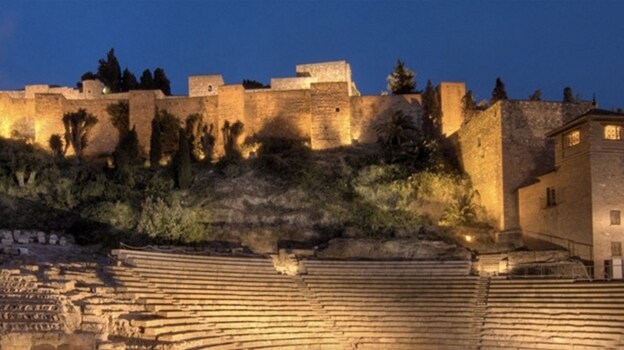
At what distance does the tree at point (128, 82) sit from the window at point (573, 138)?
32441 mm

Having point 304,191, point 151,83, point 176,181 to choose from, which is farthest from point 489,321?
point 151,83

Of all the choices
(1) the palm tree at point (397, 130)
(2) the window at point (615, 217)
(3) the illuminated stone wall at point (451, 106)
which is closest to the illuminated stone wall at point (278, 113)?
(1) the palm tree at point (397, 130)

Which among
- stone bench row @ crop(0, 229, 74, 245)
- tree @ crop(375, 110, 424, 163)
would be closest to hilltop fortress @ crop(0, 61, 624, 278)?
tree @ crop(375, 110, 424, 163)

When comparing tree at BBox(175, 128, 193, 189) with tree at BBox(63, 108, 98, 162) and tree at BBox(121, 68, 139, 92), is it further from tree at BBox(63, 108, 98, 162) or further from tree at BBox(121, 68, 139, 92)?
tree at BBox(121, 68, 139, 92)

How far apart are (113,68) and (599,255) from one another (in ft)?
121

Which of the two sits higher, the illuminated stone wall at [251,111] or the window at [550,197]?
the illuminated stone wall at [251,111]

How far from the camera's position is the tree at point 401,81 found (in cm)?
4172

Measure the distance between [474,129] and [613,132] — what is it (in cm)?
756

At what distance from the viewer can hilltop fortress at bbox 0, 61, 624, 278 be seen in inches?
904

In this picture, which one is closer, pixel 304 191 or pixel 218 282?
pixel 218 282

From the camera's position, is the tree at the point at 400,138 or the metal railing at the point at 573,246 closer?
the metal railing at the point at 573,246

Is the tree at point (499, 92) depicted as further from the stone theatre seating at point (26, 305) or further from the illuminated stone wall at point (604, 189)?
the stone theatre seating at point (26, 305)

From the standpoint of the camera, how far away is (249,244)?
26578mm

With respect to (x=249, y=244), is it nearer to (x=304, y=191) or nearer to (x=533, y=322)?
(x=304, y=191)
